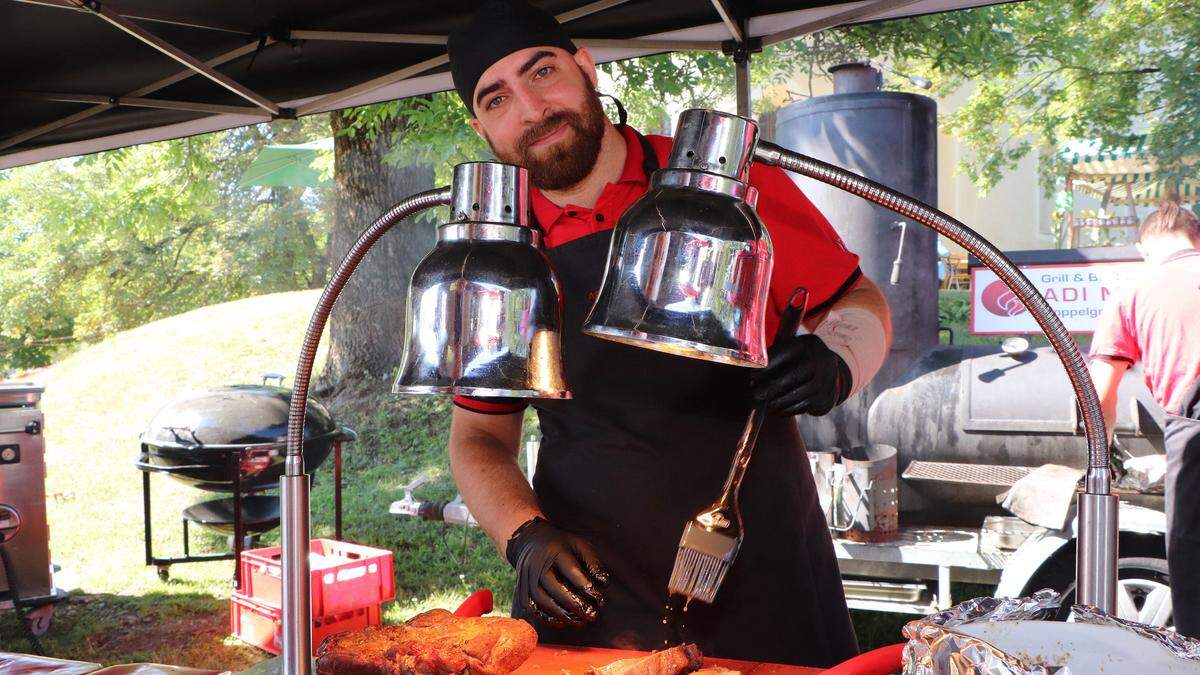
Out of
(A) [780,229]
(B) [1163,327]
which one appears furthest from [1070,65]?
(A) [780,229]

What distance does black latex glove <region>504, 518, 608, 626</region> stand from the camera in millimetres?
1541

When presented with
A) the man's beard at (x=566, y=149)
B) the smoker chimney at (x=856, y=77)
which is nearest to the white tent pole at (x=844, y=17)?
the man's beard at (x=566, y=149)

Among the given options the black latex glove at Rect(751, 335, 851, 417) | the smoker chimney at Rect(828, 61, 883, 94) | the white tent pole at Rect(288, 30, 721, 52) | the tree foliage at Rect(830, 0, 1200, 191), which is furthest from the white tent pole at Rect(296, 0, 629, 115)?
the tree foliage at Rect(830, 0, 1200, 191)

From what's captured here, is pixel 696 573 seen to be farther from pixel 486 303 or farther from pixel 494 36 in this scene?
pixel 494 36

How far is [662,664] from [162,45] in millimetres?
2304

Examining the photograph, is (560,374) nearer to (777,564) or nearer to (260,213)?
(777,564)

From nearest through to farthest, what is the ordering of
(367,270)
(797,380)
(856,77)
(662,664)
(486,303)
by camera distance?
(486,303) → (797,380) → (662,664) → (856,77) → (367,270)

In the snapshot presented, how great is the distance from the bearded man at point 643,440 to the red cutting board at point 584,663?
0.18 meters

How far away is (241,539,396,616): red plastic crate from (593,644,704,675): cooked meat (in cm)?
240

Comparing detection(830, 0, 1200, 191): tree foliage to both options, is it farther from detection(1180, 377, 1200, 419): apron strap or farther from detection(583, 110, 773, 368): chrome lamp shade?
detection(583, 110, 773, 368): chrome lamp shade

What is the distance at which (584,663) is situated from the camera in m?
1.59

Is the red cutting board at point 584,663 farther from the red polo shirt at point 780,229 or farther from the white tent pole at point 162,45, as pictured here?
the white tent pole at point 162,45

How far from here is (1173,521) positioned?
3430mm

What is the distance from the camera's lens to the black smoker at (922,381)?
4.34 meters
